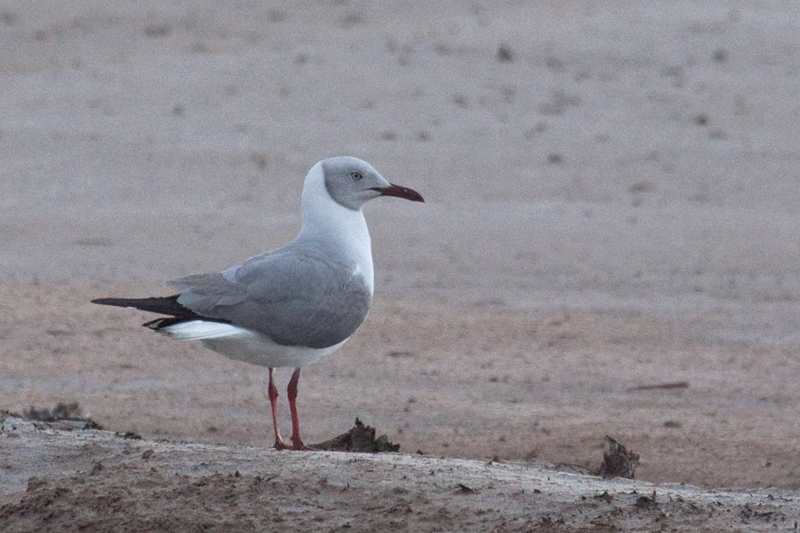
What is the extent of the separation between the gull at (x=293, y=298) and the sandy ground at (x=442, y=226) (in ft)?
1.47

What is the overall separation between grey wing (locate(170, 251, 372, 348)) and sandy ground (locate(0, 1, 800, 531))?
521 millimetres

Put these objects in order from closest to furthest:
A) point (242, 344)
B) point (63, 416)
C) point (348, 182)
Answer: point (242, 344) → point (348, 182) → point (63, 416)

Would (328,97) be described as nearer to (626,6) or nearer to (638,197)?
(638,197)

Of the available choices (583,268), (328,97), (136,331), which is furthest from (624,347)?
(328,97)

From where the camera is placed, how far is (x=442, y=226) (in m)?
10.8

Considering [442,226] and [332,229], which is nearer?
[332,229]

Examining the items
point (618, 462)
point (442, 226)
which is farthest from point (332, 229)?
point (442, 226)

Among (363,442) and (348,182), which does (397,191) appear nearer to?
(348,182)

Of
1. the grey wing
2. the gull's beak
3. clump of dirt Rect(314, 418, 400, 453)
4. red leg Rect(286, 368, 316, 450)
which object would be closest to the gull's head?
the gull's beak

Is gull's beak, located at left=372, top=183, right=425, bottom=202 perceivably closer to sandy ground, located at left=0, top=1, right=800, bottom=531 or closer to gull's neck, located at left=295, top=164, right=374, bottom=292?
gull's neck, located at left=295, top=164, right=374, bottom=292

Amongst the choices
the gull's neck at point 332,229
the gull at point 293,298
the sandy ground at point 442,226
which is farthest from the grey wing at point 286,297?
the sandy ground at point 442,226

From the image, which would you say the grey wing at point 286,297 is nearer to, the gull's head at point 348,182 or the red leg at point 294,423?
the red leg at point 294,423

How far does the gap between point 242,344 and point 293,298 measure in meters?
0.26

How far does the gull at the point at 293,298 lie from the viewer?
536cm
